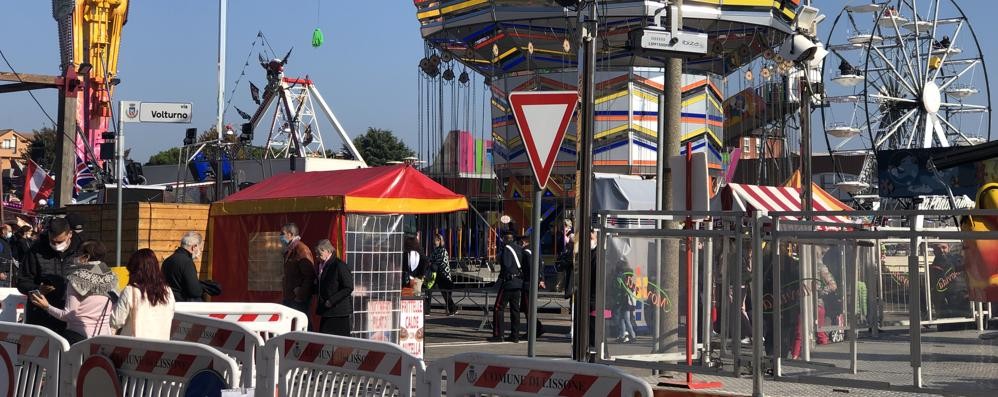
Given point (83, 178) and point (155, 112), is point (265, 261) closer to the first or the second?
point (155, 112)

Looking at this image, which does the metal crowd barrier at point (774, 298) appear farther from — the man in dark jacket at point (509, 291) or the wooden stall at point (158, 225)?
the wooden stall at point (158, 225)

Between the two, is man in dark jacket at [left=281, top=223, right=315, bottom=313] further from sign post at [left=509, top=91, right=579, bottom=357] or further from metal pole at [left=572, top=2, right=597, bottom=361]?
sign post at [left=509, top=91, right=579, bottom=357]

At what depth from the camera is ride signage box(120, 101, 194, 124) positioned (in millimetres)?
15625

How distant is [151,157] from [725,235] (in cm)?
11218

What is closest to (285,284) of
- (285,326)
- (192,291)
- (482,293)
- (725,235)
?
(192,291)

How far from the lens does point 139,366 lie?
7.44 metres

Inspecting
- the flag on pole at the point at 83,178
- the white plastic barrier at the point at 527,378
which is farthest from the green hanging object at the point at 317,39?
the white plastic barrier at the point at 527,378

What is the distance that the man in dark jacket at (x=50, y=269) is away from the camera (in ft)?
34.9

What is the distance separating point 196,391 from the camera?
700cm

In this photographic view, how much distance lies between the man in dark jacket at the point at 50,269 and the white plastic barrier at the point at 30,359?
1.63 metres

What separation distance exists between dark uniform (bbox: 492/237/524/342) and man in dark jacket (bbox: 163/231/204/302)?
662cm

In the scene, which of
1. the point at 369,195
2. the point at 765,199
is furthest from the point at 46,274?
the point at 765,199

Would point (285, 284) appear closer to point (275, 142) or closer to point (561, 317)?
point (561, 317)

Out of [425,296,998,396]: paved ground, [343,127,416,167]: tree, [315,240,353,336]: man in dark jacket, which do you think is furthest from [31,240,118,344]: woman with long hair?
[343,127,416,167]: tree
